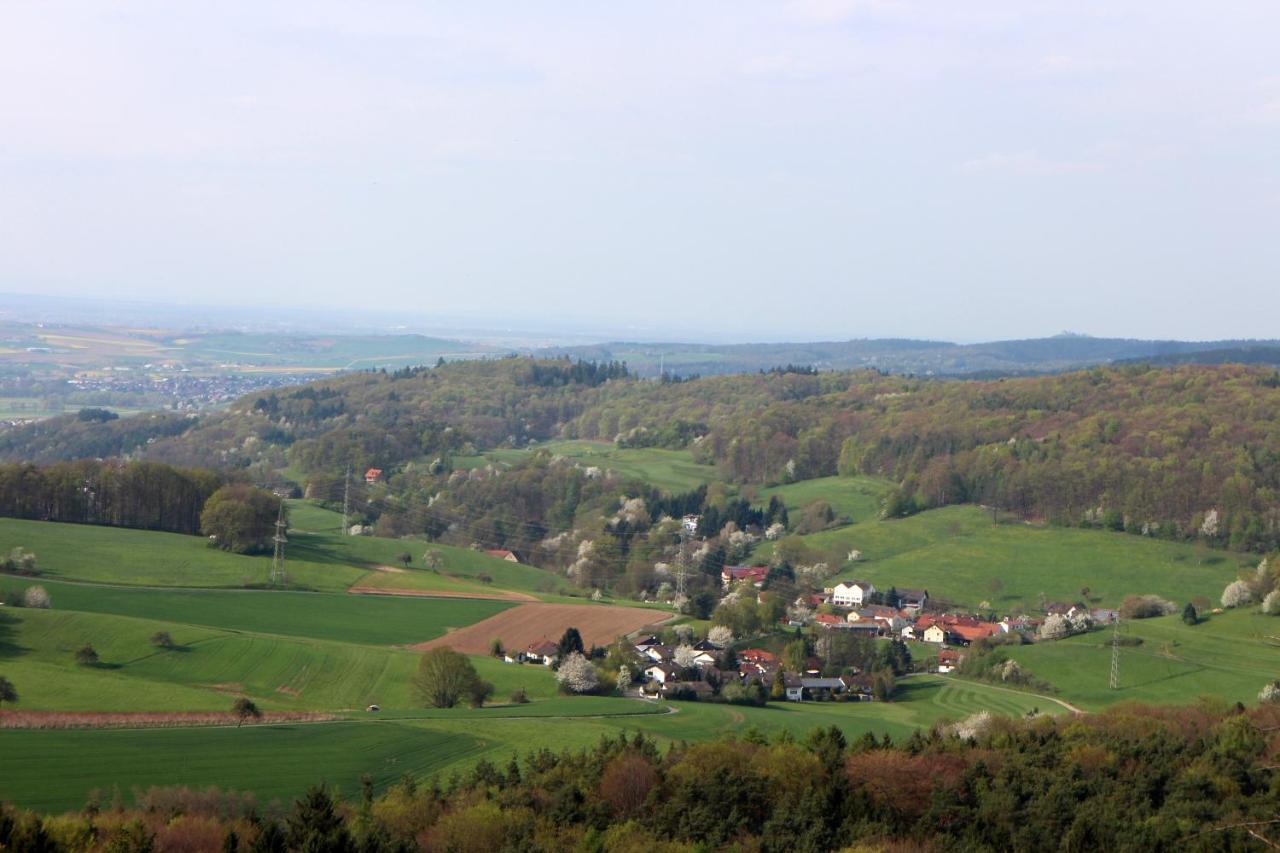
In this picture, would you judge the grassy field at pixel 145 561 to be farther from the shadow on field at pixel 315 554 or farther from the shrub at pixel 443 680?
the shrub at pixel 443 680

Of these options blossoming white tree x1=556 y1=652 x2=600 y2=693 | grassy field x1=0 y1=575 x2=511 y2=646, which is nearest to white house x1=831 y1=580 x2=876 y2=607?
grassy field x1=0 y1=575 x2=511 y2=646

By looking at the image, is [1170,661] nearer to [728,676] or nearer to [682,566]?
[728,676]

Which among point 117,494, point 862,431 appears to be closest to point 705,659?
point 117,494

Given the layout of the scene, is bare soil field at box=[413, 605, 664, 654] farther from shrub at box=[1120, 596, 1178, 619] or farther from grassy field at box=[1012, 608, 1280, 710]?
shrub at box=[1120, 596, 1178, 619]

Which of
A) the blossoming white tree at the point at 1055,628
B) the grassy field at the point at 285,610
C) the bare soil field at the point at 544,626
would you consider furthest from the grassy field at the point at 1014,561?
the grassy field at the point at 285,610

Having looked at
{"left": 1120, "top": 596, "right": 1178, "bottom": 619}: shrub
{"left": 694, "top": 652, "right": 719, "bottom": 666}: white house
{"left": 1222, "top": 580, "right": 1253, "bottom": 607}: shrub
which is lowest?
{"left": 694, "top": 652, "right": 719, "bottom": 666}: white house

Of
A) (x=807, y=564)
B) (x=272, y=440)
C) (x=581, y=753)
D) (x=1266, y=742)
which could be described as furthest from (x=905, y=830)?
(x=272, y=440)
